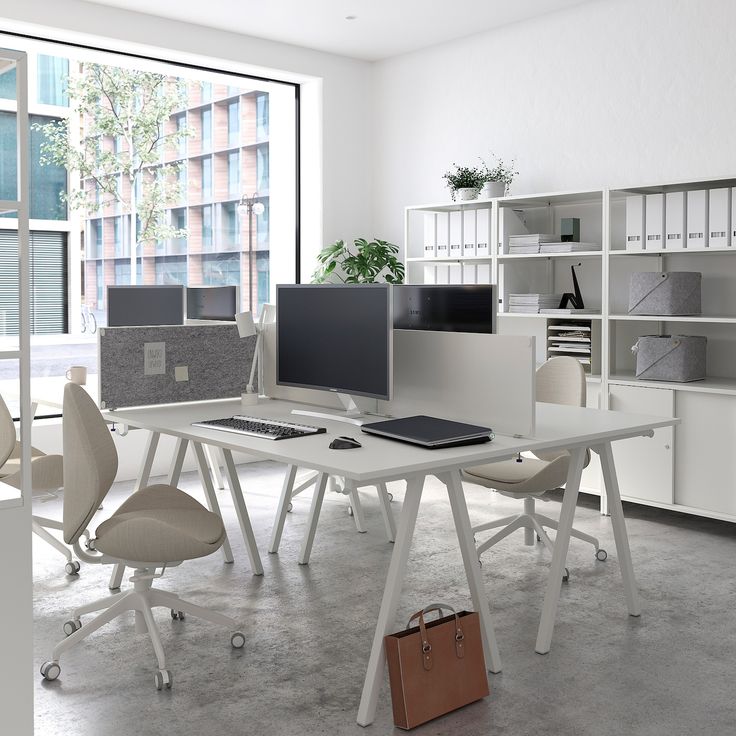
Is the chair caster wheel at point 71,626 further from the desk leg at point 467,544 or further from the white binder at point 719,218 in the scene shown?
the white binder at point 719,218

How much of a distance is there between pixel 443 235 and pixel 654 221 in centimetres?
144

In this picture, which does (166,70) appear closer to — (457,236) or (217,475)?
(457,236)

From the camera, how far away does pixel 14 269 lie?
2.22 metres

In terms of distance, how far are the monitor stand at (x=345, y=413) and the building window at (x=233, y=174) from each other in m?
3.53

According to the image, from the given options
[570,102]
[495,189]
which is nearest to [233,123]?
[495,189]

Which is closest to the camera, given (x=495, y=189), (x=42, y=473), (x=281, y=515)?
(x=42, y=473)

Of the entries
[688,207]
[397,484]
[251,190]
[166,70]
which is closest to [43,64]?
[166,70]

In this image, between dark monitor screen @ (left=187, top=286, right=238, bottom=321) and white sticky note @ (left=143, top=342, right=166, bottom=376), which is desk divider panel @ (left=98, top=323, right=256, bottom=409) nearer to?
white sticky note @ (left=143, top=342, right=166, bottom=376)

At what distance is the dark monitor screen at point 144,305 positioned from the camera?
193 inches

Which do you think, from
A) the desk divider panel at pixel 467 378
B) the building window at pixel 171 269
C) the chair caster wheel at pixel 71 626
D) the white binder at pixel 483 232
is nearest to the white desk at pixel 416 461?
the desk divider panel at pixel 467 378

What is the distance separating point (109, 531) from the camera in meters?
2.69

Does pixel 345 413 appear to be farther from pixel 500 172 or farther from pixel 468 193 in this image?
pixel 500 172

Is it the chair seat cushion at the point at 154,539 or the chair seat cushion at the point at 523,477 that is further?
the chair seat cushion at the point at 523,477

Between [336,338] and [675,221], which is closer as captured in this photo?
[336,338]
